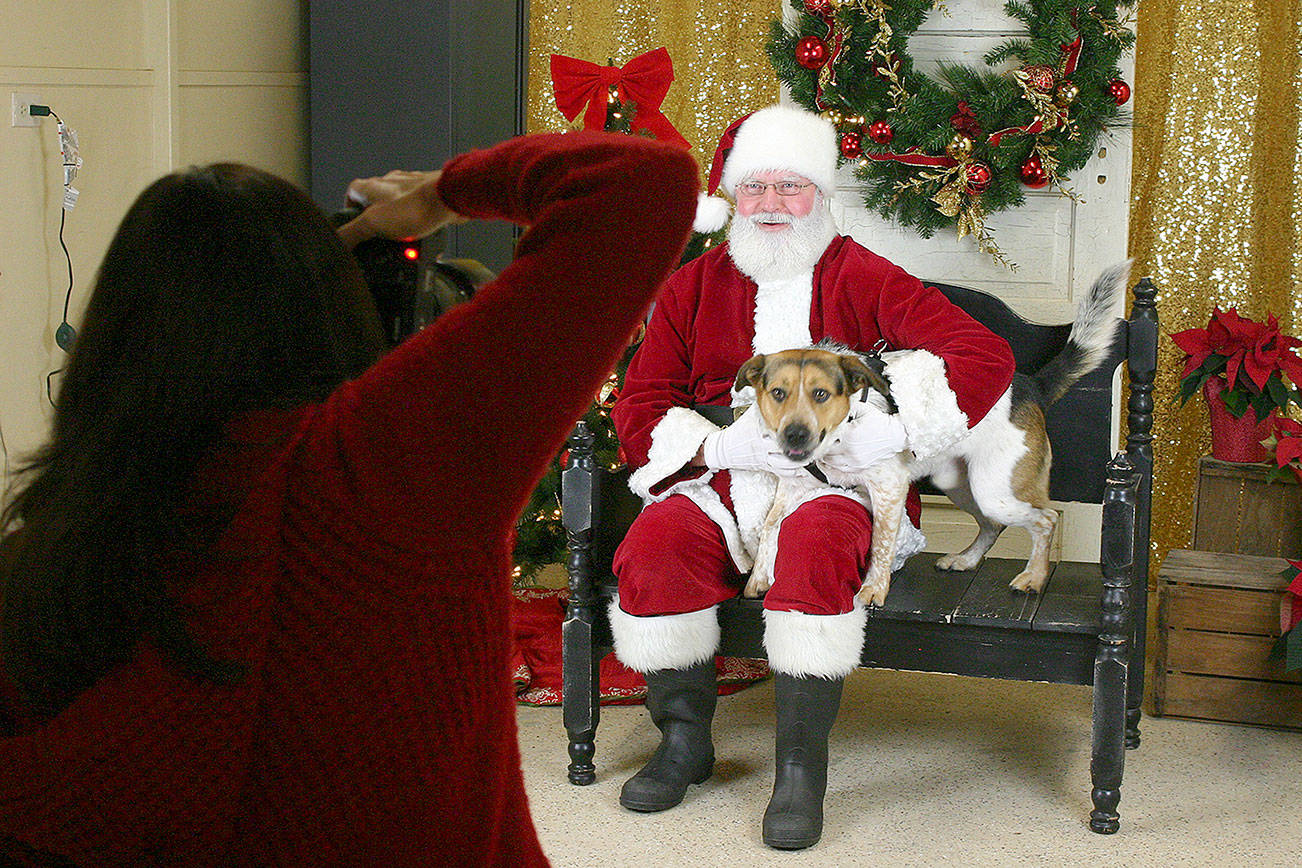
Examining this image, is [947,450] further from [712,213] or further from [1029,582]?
[712,213]

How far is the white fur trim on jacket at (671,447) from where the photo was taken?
106 inches

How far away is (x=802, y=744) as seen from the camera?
2461 mm

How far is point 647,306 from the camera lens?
2.98 ft

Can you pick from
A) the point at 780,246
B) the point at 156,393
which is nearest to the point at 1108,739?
the point at 780,246

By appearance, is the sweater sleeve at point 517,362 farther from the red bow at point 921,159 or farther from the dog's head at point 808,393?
the red bow at point 921,159

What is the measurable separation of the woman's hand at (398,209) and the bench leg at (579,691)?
178cm

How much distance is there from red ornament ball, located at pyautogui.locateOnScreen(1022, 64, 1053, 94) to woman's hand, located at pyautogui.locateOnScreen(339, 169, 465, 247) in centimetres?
295

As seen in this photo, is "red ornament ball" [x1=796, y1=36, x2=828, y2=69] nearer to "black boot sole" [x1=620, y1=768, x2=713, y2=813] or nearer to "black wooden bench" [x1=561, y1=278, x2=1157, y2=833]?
"black wooden bench" [x1=561, y1=278, x2=1157, y2=833]

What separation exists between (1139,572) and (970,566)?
424 mm

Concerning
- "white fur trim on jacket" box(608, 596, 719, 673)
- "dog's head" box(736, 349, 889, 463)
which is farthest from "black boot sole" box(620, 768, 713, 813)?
"dog's head" box(736, 349, 889, 463)

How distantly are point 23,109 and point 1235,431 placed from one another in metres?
3.25

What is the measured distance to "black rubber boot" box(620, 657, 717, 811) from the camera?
258cm

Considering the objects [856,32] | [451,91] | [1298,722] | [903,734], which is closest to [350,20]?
[451,91]

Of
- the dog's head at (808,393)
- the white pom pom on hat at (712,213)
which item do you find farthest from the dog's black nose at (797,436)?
the white pom pom on hat at (712,213)
